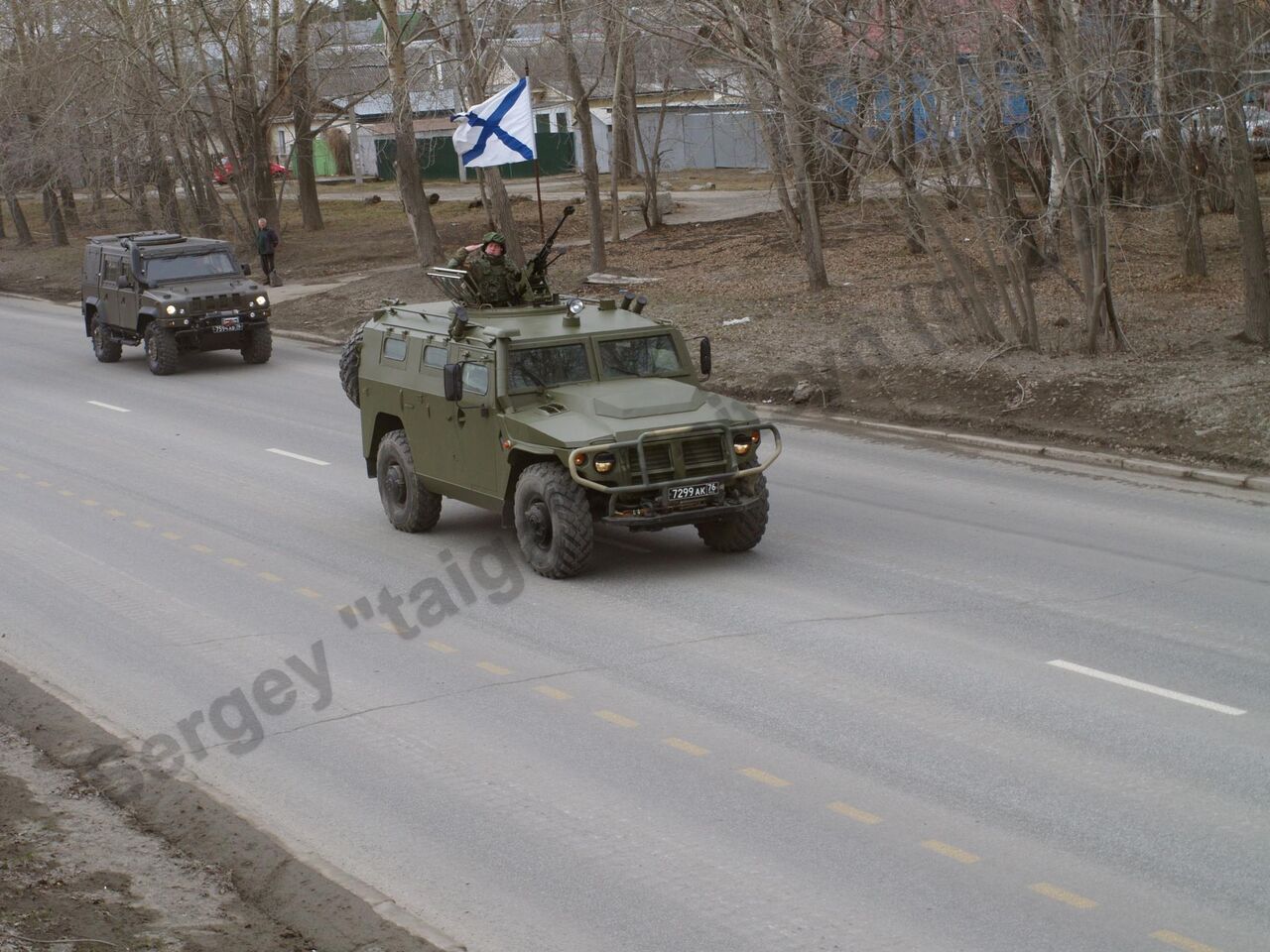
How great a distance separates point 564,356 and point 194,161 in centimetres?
2971

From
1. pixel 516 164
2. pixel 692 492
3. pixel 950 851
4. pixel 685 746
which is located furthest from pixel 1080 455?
pixel 516 164

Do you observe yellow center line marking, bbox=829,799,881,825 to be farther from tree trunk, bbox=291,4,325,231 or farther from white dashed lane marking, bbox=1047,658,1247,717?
tree trunk, bbox=291,4,325,231

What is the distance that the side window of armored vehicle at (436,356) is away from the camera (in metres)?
13.6

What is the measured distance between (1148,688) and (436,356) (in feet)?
21.9

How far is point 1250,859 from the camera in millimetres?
7281

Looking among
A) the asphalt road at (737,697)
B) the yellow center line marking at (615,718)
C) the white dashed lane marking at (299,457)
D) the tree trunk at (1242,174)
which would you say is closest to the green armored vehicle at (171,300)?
the white dashed lane marking at (299,457)

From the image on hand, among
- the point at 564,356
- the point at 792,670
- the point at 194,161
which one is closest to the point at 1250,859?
the point at 792,670

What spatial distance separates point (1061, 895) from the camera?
23.0 feet

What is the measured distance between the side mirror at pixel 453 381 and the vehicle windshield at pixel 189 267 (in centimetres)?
1475

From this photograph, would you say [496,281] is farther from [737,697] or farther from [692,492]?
[737,697]

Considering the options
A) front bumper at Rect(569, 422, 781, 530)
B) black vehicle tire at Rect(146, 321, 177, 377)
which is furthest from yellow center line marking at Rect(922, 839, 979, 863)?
black vehicle tire at Rect(146, 321, 177, 377)

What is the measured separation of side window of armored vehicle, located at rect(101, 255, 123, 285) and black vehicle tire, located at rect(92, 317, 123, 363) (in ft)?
2.34

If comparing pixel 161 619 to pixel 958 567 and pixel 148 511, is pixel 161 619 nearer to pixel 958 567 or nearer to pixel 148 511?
pixel 148 511

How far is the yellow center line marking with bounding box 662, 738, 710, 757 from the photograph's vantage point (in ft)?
29.3
